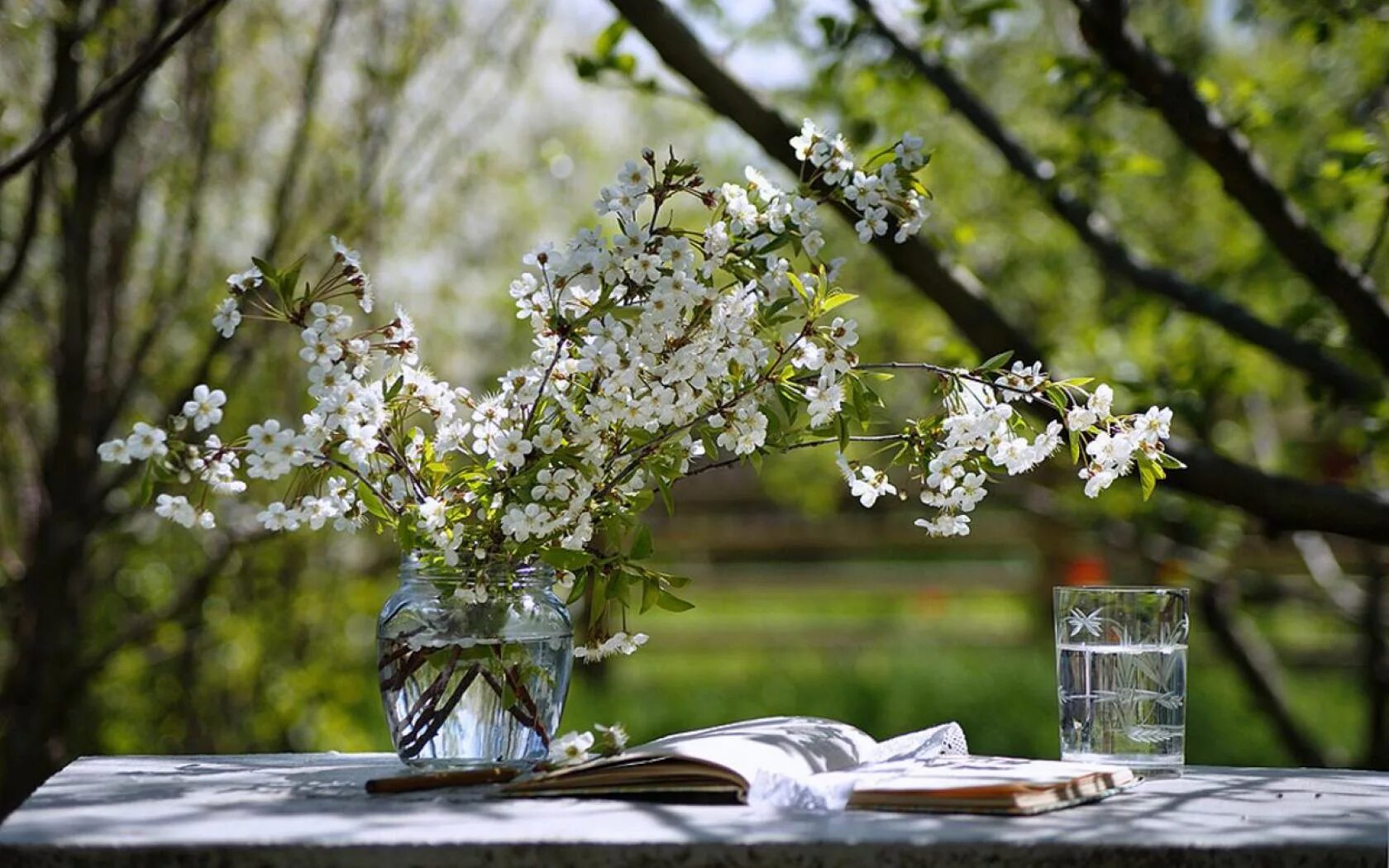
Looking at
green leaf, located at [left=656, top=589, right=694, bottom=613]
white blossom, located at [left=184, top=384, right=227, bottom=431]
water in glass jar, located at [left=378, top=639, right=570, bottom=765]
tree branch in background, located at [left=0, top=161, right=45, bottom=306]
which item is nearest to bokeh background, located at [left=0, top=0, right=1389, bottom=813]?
tree branch in background, located at [left=0, top=161, right=45, bottom=306]

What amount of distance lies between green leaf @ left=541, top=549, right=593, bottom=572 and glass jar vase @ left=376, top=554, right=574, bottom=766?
2.6 inches

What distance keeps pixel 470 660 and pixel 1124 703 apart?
0.70 meters

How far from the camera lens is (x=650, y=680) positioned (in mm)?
8828

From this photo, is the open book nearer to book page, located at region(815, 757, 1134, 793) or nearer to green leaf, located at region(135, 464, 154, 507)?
book page, located at region(815, 757, 1134, 793)

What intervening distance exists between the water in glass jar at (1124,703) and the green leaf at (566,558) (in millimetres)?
540

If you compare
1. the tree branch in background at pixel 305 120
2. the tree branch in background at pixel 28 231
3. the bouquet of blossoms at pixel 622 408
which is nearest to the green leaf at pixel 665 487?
the bouquet of blossoms at pixel 622 408

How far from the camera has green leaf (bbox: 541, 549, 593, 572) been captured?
151cm

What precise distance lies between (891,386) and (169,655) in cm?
342

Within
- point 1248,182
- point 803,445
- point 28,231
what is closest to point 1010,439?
point 803,445

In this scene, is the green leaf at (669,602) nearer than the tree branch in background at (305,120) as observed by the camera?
Yes

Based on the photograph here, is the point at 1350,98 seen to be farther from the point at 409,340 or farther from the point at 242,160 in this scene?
the point at 409,340

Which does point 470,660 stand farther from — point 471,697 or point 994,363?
point 994,363

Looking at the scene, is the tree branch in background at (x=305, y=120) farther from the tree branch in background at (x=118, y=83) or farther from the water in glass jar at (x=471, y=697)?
the water in glass jar at (x=471, y=697)

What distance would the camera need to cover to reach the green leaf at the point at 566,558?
1512mm
